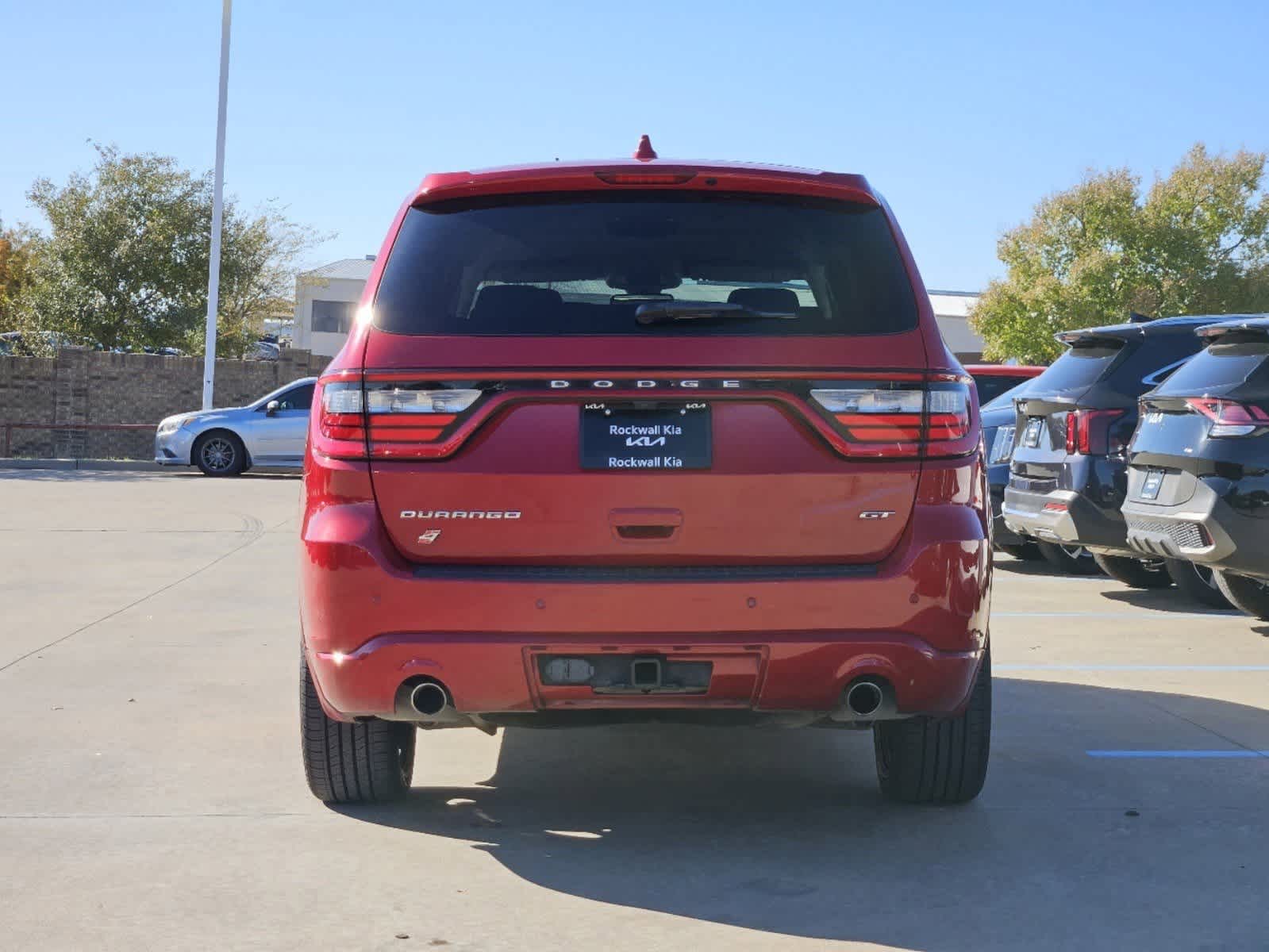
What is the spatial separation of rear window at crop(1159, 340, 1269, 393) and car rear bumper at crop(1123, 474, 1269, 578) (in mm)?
540

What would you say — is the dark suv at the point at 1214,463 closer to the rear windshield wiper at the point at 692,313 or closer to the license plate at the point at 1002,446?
the license plate at the point at 1002,446

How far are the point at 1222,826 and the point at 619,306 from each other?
238 cm

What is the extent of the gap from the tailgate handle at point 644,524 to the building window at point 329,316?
73986mm

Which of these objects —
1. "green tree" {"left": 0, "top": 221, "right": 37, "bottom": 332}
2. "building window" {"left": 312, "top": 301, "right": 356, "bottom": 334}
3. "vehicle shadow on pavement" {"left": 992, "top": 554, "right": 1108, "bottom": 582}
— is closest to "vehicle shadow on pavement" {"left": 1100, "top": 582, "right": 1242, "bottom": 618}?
"vehicle shadow on pavement" {"left": 992, "top": 554, "right": 1108, "bottom": 582}

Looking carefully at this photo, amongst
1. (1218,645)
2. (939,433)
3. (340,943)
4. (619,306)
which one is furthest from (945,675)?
(1218,645)

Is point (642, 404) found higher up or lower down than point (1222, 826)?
higher up

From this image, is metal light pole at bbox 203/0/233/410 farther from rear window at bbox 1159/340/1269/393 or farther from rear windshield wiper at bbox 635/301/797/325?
rear windshield wiper at bbox 635/301/797/325

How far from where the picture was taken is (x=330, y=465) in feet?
14.6

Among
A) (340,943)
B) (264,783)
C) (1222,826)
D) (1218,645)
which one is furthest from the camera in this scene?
(1218,645)

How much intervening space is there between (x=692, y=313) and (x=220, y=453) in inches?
831

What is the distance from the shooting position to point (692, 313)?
4.45 m

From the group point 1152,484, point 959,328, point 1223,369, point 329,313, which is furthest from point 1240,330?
point 959,328

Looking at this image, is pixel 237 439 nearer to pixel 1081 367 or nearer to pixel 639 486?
pixel 1081 367

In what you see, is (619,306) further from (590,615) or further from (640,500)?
(590,615)
